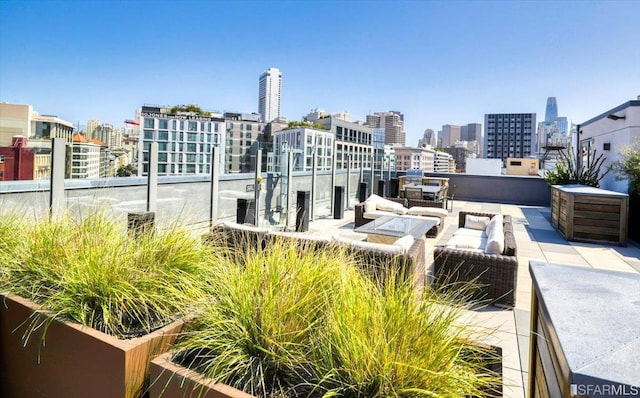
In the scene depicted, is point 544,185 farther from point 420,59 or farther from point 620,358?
point 620,358

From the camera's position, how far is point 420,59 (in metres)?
19.5

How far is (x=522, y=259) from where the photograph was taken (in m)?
6.08

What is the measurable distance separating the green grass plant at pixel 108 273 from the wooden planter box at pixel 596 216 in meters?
8.23

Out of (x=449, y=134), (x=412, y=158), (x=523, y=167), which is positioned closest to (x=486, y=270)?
(x=523, y=167)

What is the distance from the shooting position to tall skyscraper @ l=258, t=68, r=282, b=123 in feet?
426

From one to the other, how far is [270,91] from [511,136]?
273ft

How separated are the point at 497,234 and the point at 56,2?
16.5 m

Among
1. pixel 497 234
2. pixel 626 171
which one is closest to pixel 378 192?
pixel 626 171

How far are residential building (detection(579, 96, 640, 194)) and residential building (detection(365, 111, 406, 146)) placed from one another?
4623 inches

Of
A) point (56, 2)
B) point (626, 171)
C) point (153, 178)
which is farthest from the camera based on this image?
point (56, 2)

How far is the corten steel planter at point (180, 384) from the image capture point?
1348 millimetres

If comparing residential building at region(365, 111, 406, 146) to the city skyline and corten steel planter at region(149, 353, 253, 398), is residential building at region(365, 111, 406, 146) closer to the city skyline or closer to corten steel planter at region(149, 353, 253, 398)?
the city skyline

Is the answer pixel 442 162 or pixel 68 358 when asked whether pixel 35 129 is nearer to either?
pixel 68 358

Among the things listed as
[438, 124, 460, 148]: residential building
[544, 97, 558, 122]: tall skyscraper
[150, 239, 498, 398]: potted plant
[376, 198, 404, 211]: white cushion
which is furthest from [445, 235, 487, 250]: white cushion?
[544, 97, 558, 122]: tall skyscraper
